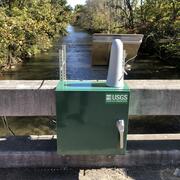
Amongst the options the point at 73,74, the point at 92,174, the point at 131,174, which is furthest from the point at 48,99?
the point at 73,74

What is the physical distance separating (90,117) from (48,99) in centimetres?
63

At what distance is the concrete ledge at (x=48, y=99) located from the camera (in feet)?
11.5

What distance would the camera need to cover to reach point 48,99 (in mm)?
3523

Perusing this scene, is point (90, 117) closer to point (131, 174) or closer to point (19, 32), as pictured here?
point (131, 174)

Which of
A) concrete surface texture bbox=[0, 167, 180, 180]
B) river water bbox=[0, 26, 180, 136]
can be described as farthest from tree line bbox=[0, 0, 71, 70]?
concrete surface texture bbox=[0, 167, 180, 180]

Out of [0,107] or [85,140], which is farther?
[0,107]

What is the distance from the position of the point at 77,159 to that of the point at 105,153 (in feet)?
1.29

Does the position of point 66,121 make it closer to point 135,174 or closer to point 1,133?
point 135,174

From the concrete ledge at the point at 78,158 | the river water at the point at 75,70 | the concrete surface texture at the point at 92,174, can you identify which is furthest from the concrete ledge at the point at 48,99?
the river water at the point at 75,70

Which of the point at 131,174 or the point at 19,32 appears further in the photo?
the point at 19,32

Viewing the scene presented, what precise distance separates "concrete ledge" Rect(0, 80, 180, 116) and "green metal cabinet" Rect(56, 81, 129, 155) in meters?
0.40

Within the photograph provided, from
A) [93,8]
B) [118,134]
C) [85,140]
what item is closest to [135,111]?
[118,134]

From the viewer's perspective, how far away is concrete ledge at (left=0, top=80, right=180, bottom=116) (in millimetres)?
3496

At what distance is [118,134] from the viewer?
3158mm
